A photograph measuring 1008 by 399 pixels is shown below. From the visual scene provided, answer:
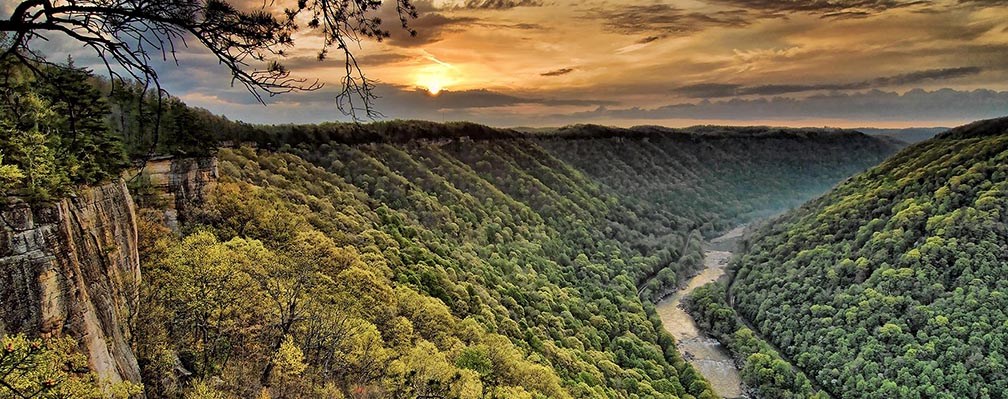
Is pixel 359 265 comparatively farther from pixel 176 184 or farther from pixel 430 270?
pixel 430 270

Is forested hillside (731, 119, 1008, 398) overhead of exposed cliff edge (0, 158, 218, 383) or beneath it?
beneath

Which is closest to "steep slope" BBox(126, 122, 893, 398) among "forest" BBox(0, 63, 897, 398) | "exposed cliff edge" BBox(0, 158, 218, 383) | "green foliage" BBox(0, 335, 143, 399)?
"forest" BBox(0, 63, 897, 398)

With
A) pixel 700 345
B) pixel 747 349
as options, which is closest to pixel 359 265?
pixel 747 349

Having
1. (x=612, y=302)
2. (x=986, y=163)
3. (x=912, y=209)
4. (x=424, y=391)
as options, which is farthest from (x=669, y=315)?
(x=424, y=391)

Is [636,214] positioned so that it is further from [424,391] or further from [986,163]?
[424,391]

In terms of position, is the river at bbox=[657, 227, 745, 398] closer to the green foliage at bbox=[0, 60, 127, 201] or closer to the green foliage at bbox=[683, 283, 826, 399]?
the green foliage at bbox=[683, 283, 826, 399]

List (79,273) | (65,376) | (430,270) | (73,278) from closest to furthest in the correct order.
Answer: (65,376), (73,278), (79,273), (430,270)
